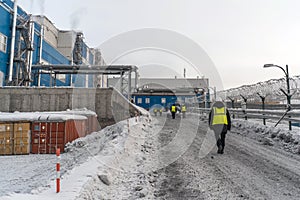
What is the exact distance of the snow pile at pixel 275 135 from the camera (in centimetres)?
808

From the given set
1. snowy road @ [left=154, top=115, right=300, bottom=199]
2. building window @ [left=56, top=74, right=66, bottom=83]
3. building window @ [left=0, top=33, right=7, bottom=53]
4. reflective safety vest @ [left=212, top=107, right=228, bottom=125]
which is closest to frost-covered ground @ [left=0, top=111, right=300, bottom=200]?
snowy road @ [left=154, top=115, right=300, bottom=199]

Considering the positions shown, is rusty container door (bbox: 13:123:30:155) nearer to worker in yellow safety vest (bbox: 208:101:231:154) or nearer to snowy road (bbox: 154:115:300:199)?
snowy road (bbox: 154:115:300:199)

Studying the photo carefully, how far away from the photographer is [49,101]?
749 inches

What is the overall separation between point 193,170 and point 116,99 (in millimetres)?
13822

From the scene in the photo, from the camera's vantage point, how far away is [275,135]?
9578mm

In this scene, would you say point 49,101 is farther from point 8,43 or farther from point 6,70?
point 8,43

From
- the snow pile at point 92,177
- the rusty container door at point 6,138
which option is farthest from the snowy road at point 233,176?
the rusty container door at point 6,138

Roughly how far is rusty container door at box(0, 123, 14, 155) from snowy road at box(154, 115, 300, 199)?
36.6ft

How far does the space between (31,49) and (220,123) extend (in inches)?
1043

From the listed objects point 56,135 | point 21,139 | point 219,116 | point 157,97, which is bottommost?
point 21,139

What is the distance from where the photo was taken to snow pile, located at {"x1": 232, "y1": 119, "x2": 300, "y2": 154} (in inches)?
318

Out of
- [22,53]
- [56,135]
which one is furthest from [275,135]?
[22,53]

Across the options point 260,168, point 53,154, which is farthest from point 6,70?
point 260,168

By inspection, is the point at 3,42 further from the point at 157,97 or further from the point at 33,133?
the point at 157,97
